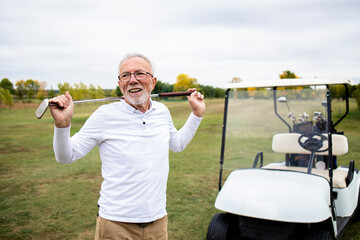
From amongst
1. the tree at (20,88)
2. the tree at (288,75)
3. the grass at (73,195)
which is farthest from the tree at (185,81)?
Result: the tree at (20,88)

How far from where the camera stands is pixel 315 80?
3.05m

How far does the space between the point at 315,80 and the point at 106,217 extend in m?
2.35

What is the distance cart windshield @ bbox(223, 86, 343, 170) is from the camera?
148 inches

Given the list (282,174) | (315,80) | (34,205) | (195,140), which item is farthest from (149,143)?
(195,140)

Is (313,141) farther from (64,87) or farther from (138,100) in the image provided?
(64,87)

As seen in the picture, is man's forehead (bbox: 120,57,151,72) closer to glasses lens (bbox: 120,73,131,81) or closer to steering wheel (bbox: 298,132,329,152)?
glasses lens (bbox: 120,73,131,81)

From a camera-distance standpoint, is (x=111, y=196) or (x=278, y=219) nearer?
(x=111, y=196)

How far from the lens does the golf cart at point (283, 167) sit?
272cm

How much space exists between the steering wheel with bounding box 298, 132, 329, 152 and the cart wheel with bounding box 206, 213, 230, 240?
123 centimetres

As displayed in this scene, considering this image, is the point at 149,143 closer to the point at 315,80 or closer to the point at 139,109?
the point at 139,109

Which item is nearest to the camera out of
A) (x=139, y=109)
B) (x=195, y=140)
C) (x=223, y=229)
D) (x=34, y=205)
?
(x=139, y=109)

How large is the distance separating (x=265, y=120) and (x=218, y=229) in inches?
69.4

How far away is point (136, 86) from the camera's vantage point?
1.77 metres

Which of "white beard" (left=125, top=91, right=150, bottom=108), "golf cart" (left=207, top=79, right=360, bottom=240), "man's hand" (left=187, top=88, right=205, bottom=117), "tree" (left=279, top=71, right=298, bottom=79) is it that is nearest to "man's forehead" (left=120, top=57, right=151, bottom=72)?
"white beard" (left=125, top=91, right=150, bottom=108)
